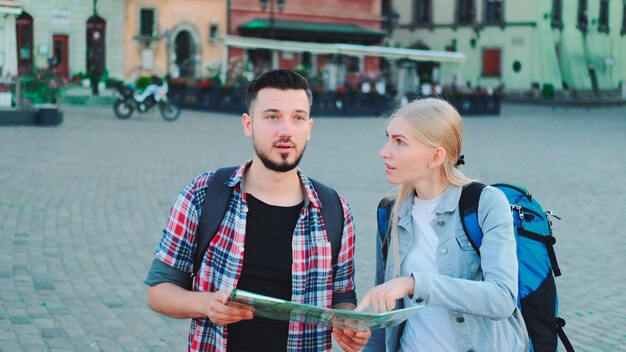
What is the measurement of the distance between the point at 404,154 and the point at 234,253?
1.88 ft

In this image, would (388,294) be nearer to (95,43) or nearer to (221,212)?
(221,212)

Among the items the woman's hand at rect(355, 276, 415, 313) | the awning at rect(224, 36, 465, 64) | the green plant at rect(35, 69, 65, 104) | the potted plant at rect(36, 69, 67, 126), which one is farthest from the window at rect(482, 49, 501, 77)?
the woman's hand at rect(355, 276, 415, 313)

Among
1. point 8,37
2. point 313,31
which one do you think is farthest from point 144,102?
point 313,31

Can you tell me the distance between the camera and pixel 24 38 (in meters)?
38.0

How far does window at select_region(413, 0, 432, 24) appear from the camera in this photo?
172 feet

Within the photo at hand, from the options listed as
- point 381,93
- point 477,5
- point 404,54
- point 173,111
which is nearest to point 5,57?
point 173,111

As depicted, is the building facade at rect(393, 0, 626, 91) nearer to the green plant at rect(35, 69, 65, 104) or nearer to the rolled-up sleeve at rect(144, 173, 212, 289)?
the green plant at rect(35, 69, 65, 104)

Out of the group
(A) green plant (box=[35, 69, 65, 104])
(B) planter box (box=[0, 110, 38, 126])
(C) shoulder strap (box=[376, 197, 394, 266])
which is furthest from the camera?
(A) green plant (box=[35, 69, 65, 104])

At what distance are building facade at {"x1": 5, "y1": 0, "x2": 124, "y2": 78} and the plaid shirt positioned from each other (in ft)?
118

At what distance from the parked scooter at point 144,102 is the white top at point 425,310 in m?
→ 23.7

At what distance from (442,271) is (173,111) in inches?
954

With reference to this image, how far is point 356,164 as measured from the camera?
15969 mm

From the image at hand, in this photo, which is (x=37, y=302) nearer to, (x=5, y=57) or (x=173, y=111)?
(x=5, y=57)

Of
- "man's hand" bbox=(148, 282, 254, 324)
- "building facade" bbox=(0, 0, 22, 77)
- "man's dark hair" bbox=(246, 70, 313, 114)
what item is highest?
"building facade" bbox=(0, 0, 22, 77)
